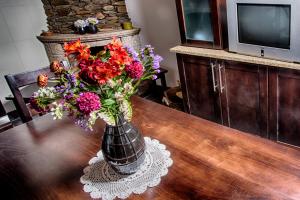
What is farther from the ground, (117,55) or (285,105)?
(117,55)

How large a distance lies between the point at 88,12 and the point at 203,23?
183 cm

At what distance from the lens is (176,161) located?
1.16 metres

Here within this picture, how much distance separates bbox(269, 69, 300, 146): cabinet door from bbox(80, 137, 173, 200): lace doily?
1.12 meters

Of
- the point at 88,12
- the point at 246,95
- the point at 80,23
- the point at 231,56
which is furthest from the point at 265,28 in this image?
the point at 88,12

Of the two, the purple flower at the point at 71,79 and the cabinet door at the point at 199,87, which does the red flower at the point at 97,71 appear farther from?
the cabinet door at the point at 199,87

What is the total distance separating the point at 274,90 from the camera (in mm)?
1988

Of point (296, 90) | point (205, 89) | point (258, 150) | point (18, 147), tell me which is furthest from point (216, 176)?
point (205, 89)

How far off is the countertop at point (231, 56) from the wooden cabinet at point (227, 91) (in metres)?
0.06

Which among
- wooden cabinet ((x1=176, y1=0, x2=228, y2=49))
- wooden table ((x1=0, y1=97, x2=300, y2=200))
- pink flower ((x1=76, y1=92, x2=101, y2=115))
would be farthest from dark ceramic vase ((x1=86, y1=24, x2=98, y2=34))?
pink flower ((x1=76, y1=92, x2=101, y2=115))

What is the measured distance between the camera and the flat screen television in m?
1.77

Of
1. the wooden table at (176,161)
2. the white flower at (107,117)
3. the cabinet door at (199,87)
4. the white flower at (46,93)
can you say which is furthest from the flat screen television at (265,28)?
the white flower at (46,93)

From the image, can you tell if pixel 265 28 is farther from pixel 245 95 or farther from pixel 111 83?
pixel 111 83

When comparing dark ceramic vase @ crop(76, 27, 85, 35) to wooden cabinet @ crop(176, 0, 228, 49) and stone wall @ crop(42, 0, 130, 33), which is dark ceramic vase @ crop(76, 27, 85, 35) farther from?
wooden cabinet @ crop(176, 0, 228, 49)

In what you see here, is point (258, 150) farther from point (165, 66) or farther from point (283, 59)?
point (165, 66)
